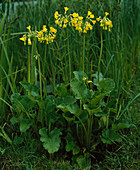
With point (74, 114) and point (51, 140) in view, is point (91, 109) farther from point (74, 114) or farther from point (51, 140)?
point (51, 140)

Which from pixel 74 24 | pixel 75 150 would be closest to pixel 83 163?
pixel 75 150

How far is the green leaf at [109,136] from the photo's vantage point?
1457 millimetres

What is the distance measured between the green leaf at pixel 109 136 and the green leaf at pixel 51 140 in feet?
1.00

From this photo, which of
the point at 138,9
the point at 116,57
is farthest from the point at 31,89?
the point at 138,9

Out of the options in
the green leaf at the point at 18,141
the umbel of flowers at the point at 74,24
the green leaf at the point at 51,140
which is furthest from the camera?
the green leaf at the point at 18,141

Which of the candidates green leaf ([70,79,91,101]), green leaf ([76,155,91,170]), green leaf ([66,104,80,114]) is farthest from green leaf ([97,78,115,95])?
green leaf ([76,155,91,170])

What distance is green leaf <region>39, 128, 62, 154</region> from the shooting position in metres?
1.39

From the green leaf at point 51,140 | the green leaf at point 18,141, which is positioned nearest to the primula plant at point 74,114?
the green leaf at point 51,140

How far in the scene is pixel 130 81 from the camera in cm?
220

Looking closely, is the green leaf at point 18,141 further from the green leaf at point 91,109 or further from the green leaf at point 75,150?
the green leaf at point 91,109

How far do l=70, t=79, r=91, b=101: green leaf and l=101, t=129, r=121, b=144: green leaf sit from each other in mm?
285

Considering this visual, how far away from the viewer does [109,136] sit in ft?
Result: 4.87

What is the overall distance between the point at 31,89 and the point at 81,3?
1.05 metres

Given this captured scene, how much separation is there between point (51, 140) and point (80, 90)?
0.38 m
